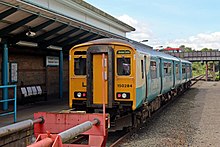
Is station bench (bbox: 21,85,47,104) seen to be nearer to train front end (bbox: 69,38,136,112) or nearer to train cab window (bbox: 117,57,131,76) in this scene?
train front end (bbox: 69,38,136,112)

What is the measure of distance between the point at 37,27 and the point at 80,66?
391 centimetres

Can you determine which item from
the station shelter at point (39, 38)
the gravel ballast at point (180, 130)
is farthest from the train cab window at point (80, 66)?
the gravel ballast at point (180, 130)

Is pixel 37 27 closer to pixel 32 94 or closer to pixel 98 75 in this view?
pixel 32 94

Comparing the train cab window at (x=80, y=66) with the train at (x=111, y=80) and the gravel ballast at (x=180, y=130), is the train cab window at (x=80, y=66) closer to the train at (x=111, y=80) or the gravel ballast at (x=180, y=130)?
the train at (x=111, y=80)

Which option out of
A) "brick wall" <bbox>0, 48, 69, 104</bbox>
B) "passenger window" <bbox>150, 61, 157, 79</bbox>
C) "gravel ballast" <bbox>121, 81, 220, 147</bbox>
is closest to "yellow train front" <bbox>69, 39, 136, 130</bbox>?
"gravel ballast" <bbox>121, 81, 220, 147</bbox>

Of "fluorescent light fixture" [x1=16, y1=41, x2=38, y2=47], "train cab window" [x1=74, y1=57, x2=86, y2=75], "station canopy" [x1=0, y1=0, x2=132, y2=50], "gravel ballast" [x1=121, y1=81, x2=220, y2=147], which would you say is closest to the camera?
"gravel ballast" [x1=121, y1=81, x2=220, y2=147]

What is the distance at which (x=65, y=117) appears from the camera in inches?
230

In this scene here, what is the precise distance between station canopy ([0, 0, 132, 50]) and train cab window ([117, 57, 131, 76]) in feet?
11.6

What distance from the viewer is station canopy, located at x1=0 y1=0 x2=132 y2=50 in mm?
9500

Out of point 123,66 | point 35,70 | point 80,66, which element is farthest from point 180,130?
point 35,70

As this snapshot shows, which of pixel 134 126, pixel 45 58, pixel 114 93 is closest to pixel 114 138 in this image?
pixel 134 126

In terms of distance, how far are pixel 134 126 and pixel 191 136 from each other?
1723 mm

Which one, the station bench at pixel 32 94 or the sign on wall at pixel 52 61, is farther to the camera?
the sign on wall at pixel 52 61

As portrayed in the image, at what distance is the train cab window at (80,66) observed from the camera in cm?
882
